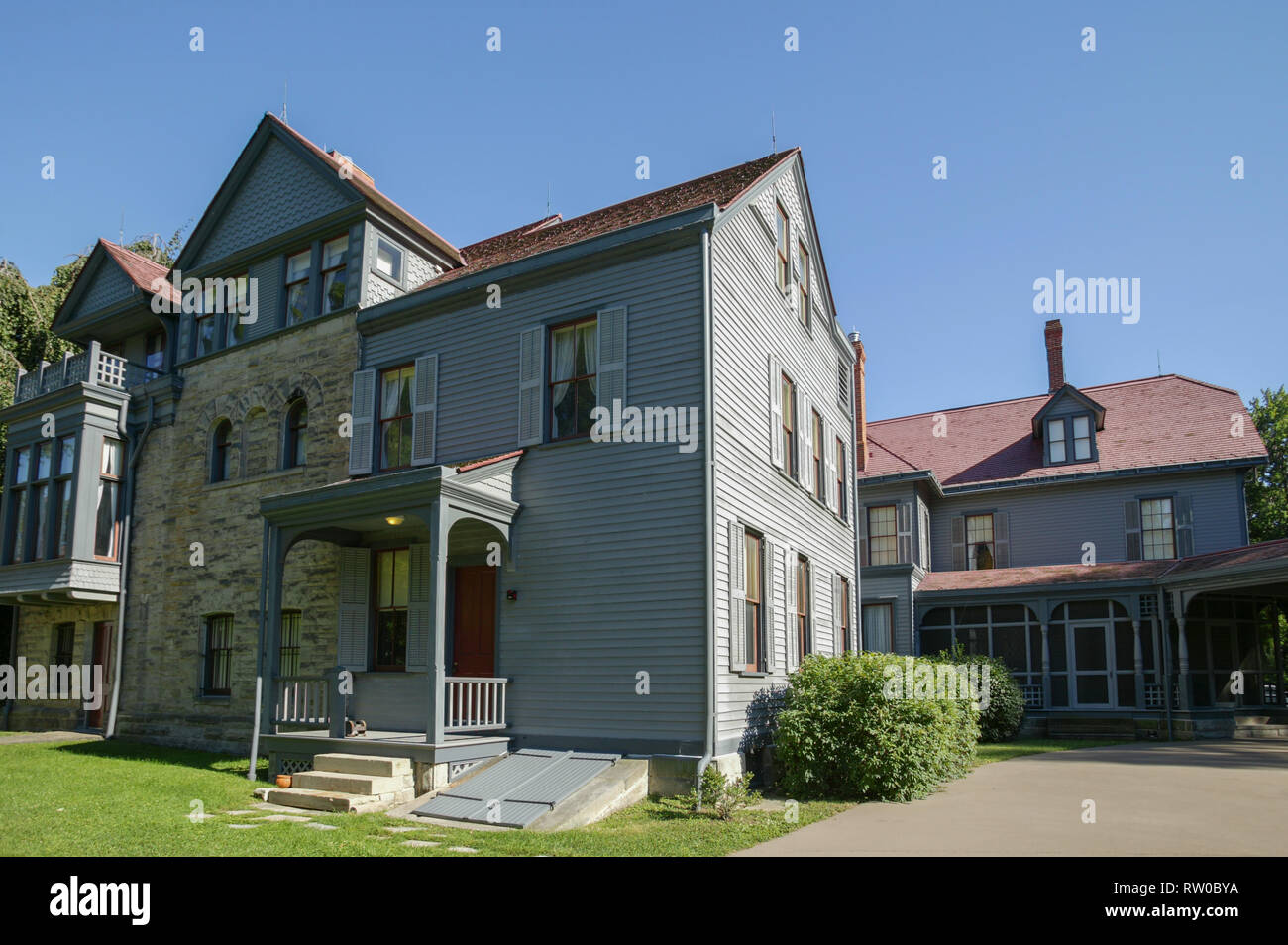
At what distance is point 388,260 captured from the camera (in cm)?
1616

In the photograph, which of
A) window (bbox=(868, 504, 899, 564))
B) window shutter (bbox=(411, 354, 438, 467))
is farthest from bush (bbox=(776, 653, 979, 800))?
window (bbox=(868, 504, 899, 564))

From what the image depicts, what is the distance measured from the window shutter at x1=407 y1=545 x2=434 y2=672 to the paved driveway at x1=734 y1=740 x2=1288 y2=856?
6.26m

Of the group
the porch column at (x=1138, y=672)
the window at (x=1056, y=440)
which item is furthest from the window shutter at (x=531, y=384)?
the window at (x=1056, y=440)

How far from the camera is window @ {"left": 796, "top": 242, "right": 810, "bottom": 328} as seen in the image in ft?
56.6

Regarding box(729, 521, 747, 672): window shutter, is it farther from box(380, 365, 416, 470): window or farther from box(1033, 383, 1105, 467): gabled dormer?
box(1033, 383, 1105, 467): gabled dormer

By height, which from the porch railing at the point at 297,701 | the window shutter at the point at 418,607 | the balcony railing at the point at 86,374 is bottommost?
the porch railing at the point at 297,701

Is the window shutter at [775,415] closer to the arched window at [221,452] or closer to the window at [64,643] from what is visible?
the arched window at [221,452]

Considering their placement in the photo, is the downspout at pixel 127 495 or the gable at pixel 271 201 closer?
the gable at pixel 271 201

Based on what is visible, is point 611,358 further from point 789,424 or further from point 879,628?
point 879,628

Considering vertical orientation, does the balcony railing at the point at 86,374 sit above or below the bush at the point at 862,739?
above

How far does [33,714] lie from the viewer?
1981 cm

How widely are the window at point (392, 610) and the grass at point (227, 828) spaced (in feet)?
8.23

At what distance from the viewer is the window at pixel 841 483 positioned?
1948 cm
